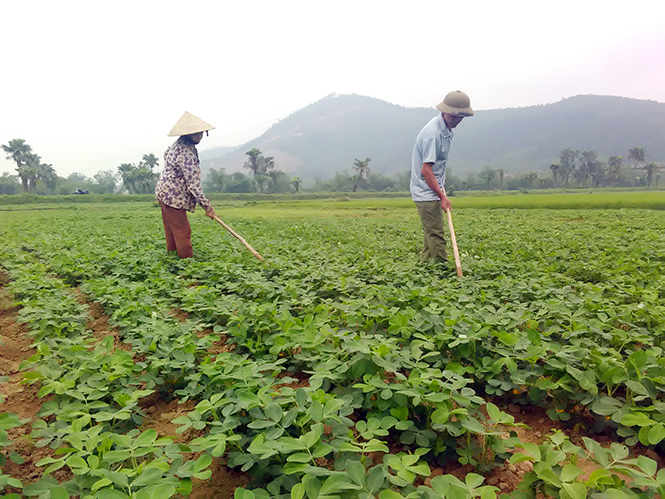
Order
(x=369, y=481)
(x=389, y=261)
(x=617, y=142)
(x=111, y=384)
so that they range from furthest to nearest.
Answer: (x=617, y=142)
(x=389, y=261)
(x=111, y=384)
(x=369, y=481)

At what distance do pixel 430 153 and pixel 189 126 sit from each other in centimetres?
344

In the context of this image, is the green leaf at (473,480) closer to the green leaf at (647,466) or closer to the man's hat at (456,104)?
the green leaf at (647,466)

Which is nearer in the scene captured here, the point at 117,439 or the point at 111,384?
the point at 117,439

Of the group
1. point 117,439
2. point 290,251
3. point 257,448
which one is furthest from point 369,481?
point 290,251

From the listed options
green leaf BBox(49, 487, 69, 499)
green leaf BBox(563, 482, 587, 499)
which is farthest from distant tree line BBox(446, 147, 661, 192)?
green leaf BBox(49, 487, 69, 499)

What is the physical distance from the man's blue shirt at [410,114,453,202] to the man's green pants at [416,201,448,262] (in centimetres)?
11

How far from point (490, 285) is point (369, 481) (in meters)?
2.85

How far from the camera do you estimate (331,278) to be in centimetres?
417

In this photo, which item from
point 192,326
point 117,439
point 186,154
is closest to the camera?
point 117,439

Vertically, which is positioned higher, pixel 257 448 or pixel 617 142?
pixel 617 142

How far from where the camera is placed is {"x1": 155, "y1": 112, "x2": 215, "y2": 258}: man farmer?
5.61 meters

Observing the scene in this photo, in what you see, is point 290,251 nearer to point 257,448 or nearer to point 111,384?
point 111,384

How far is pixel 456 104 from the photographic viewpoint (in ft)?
15.9

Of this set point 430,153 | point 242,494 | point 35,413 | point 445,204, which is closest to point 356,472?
point 242,494
